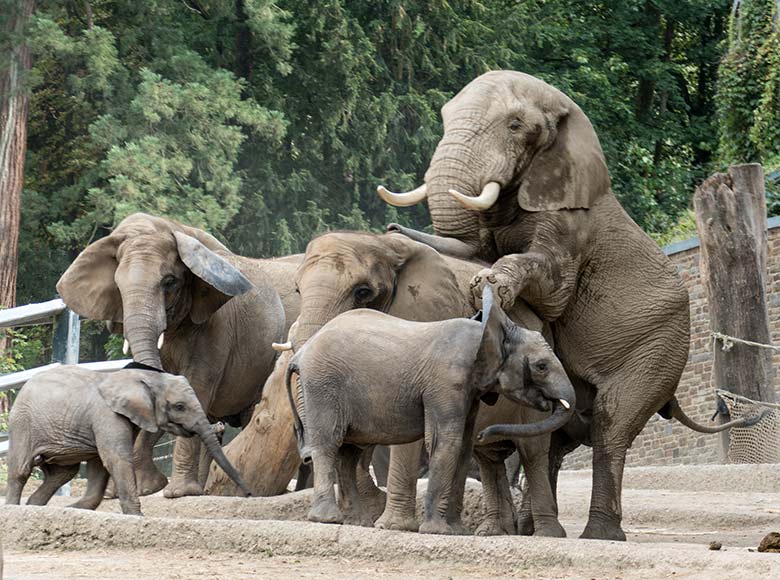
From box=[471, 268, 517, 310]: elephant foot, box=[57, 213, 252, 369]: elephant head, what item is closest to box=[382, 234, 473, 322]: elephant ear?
box=[471, 268, 517, 310]: elephant foot

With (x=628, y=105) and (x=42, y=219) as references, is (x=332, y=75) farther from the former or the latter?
(x=628, y=105)

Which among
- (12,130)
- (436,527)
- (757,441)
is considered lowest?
(757,441)

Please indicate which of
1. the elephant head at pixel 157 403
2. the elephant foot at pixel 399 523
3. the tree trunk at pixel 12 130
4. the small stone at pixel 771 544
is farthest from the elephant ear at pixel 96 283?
the tree trunk at pixel 12 130

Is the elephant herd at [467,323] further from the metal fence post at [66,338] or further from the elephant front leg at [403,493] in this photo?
the metal fence post at [66,338]

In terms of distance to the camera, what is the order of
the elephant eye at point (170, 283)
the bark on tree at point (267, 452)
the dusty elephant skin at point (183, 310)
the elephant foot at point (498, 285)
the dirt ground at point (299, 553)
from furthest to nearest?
the bark on tree at point (267, 452) → the elephant eye at point (170, 283) → the dusty elephant skin at point (183, 310) → the elephant foot at point (498, 285) → the dirt ground at point (299, 553)

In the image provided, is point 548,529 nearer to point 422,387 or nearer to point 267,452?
point 422,387

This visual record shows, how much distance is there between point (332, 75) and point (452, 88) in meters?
3.04

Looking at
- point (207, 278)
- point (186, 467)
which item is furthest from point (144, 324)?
point (186, 467)

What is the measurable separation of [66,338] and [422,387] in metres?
5.44

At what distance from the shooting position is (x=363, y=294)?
1028 centimetres

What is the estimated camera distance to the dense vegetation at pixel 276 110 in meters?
26.9

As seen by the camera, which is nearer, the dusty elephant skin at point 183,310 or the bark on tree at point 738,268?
the dusty elephant skin at point 183,310

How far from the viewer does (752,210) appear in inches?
735

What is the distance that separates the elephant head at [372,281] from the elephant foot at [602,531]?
1.45 meters
